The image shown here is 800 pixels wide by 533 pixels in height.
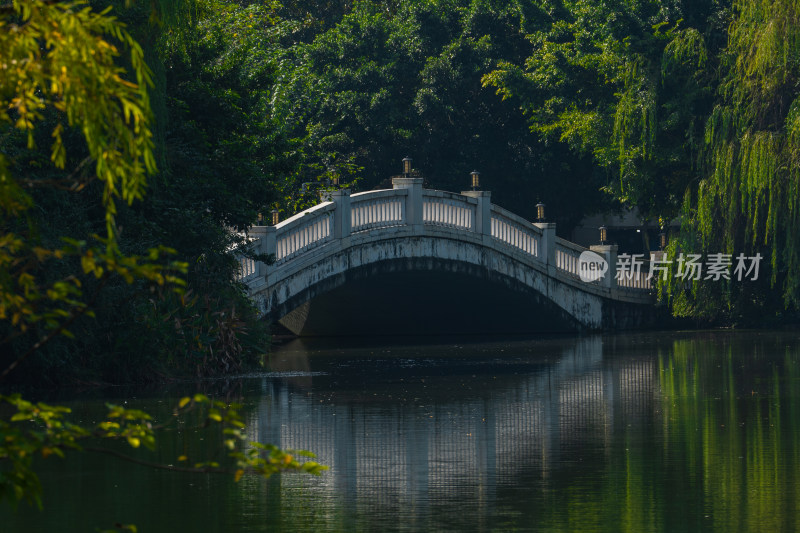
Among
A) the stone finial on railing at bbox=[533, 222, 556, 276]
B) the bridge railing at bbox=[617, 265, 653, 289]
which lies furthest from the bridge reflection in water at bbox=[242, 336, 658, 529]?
the bridge railing at bbox=[617, 265, 653, 289]

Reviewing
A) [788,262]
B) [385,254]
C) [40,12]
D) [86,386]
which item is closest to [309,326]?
[385,254]

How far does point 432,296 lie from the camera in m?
31.6

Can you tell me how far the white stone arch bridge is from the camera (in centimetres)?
2525

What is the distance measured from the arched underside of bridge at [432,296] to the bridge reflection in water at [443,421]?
2866 mm

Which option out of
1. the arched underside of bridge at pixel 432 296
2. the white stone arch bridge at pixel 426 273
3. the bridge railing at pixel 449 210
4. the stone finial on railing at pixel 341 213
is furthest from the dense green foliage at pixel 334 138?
the bridge railing at pixel 449 210

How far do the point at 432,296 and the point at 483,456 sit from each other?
1975cm

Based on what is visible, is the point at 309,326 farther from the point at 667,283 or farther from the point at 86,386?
the point at 86,386

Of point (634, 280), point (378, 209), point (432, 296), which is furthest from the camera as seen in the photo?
point (634, 280)

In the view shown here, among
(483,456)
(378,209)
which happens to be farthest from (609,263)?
(483,456)

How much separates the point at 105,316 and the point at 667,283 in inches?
628

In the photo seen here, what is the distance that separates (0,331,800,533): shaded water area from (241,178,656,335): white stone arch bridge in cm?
409

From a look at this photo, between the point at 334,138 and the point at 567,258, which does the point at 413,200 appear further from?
the point at 334,138

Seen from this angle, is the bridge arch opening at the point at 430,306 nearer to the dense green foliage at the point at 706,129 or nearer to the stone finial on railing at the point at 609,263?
the stone finial on railing at the point at 609,263

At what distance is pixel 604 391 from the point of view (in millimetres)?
17531
